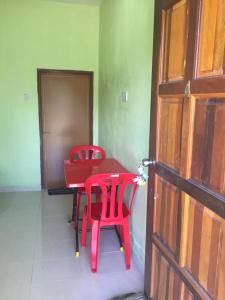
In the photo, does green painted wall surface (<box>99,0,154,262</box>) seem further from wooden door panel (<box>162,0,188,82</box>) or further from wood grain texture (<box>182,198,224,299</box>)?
wood grain texture (<box>182,198,224,299</box>)

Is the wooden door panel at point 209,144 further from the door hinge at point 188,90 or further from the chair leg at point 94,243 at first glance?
the chair leg at point 94,243

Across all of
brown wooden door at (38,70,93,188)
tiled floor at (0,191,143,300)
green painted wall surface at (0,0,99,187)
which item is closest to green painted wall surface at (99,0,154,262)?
tiled floor at (0,191,143,300)

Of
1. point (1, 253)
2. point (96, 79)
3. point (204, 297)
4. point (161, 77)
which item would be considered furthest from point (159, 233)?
point (96, 79)

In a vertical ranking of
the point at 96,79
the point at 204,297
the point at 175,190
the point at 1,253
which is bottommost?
the point at 1,253

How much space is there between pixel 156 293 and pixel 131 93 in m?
1.76

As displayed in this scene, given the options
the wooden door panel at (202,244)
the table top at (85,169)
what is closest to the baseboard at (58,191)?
the table top at (85,169)

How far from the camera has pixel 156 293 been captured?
173 cm

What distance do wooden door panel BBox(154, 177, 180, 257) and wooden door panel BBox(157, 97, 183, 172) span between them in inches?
5.5

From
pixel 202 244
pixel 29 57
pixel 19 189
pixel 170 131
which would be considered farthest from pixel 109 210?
pixel 29 57

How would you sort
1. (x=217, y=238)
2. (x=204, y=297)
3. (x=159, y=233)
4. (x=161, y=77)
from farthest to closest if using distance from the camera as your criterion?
(x=159, y=233)
(x=161, y=77)
(x=204, y=297)
(x=217, y=238)

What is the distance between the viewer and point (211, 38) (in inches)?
42.7

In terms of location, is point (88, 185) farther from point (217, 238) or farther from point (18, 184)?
point (18, 184)

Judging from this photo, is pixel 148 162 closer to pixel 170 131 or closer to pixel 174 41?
pixel 170 131

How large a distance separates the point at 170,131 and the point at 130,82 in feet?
4.62
